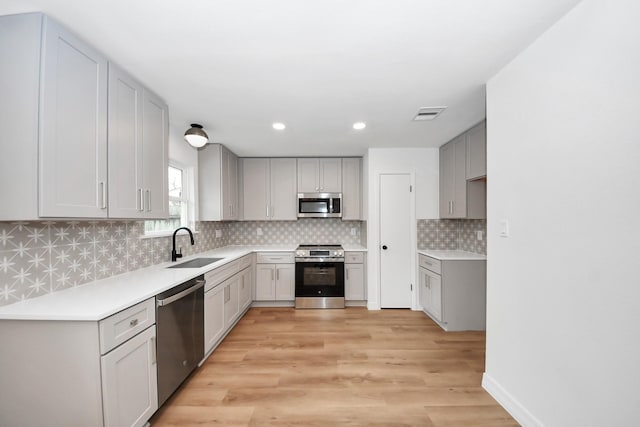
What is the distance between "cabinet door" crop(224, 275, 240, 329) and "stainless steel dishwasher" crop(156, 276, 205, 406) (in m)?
0.59

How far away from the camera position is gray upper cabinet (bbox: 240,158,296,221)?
14.4ft

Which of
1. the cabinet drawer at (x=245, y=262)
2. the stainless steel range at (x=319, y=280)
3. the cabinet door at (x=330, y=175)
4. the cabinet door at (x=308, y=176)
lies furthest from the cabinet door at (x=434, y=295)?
the cabinet drawer at (x=245, y=262)

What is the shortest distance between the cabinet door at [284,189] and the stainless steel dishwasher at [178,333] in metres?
2.08

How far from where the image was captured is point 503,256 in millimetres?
1881

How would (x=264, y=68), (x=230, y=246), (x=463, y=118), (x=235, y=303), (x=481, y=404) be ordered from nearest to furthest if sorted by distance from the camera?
(x=264, y=68), (x=481, y=404), (x=463, y=118), (x=235, y=303), (x=230, y=246)

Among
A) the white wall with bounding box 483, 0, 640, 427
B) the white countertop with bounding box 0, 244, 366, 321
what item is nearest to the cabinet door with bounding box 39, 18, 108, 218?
the white countertop with bounding box 0, 244, 366, 321

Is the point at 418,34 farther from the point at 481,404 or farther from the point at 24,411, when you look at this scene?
the point at 24,411

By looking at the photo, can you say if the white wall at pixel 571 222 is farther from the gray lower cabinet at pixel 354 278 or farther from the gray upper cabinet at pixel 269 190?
the gray upper cabinet at pixel 269 190

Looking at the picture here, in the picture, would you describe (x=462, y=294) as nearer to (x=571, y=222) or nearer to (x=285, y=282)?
(x=571, y=222)

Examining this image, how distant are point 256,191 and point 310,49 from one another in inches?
118

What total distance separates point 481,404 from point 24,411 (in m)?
2.78

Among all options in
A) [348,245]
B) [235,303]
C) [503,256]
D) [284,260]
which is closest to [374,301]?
[348,245]

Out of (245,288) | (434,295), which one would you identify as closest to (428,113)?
(434,295)

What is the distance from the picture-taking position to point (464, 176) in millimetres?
3234
